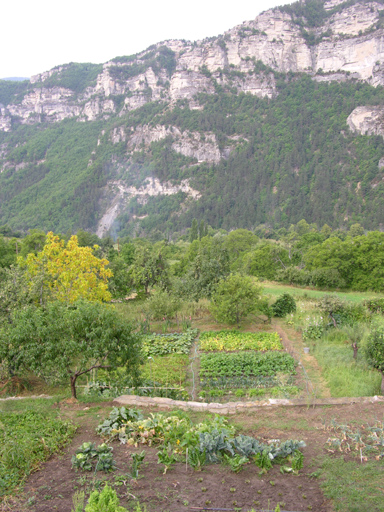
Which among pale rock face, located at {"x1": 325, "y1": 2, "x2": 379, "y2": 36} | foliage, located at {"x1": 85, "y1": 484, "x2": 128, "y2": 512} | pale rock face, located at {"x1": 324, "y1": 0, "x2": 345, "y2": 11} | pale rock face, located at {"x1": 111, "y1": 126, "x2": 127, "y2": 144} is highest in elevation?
pale rock face, located at {"x1": 324, "y1": 0, "x2": 345, "y2": 11}

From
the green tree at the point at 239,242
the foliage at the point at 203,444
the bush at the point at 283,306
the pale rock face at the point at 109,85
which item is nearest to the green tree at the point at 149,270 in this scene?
the bush at the point at 283,306

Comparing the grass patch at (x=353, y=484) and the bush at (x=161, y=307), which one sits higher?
the grass patch at (x=353, y=484)

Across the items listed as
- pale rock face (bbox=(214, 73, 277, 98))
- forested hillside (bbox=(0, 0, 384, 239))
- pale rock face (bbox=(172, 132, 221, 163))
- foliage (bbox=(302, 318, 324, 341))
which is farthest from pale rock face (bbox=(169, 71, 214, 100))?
foliage (bbox=(302, 318, 324, 341))

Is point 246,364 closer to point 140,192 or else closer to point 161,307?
point 161,307

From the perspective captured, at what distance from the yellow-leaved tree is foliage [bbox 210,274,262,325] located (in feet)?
24.8

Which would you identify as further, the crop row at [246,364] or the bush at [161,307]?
the bush at [161,307]

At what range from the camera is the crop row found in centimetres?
1584

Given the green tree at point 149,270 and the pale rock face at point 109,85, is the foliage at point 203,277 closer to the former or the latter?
the green tree at point 149,270

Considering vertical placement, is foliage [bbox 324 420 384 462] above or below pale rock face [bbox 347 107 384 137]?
below

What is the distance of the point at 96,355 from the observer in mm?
10062

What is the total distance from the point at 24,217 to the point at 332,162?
351 feet

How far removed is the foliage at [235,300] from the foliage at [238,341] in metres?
1.15

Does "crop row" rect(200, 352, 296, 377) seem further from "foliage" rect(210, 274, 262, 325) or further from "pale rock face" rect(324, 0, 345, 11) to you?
"pale rock face" rect(324, 0, 345, 11)

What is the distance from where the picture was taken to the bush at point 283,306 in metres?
26.3
